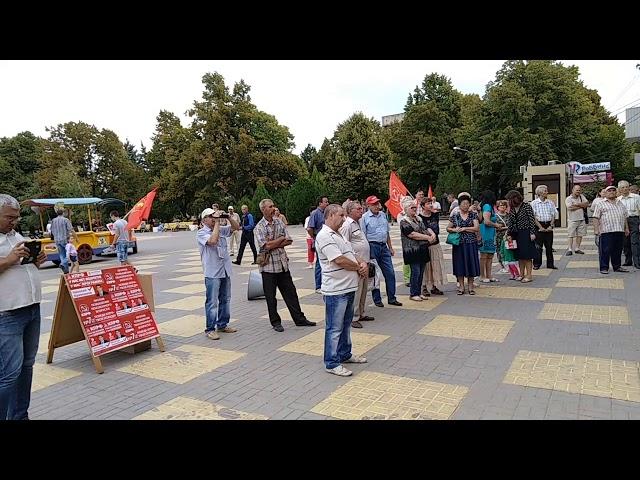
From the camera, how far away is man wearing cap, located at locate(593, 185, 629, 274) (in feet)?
31.9

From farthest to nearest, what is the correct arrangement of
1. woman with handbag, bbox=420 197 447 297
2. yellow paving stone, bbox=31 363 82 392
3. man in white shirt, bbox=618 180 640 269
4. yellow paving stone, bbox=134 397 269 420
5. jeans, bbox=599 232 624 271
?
man in white shirt, bbox=618 180 640 269, jeans, bbox=599 232 624 271, woman with handbag, bbox=420 197 447 297, yellow paving stone, bbox=31 363 82 392, yellow paving stone, bbox=134 397 269 420

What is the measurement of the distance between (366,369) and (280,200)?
126 feet

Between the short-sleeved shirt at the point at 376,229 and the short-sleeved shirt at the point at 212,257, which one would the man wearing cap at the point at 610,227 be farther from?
the short-sleeved shirt at the point at 212,257

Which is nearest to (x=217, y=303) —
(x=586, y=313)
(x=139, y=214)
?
(x=586, y=313)

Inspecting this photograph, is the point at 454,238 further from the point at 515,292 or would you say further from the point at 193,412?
the point at 193,412

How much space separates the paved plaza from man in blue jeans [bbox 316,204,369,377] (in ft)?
0.93

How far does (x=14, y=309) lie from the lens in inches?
138

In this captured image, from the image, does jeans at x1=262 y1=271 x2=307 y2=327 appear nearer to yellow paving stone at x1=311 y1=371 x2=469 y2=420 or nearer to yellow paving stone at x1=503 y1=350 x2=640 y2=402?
yellow paving stone at x1=311 y1=371 x2=469 y2=420

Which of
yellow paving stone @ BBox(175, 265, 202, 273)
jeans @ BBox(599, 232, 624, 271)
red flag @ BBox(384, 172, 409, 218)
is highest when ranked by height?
red flag @ BBox(384, 172, 409, 218)

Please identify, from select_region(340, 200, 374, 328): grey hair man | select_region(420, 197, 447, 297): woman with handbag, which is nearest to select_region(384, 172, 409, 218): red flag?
select_region(420, 197, 447, 297): woman with handbag

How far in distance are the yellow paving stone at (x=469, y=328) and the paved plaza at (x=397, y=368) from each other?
0.02 m

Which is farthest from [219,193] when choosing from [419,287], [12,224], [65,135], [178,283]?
[12,224]

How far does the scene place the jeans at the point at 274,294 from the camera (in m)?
6.70
